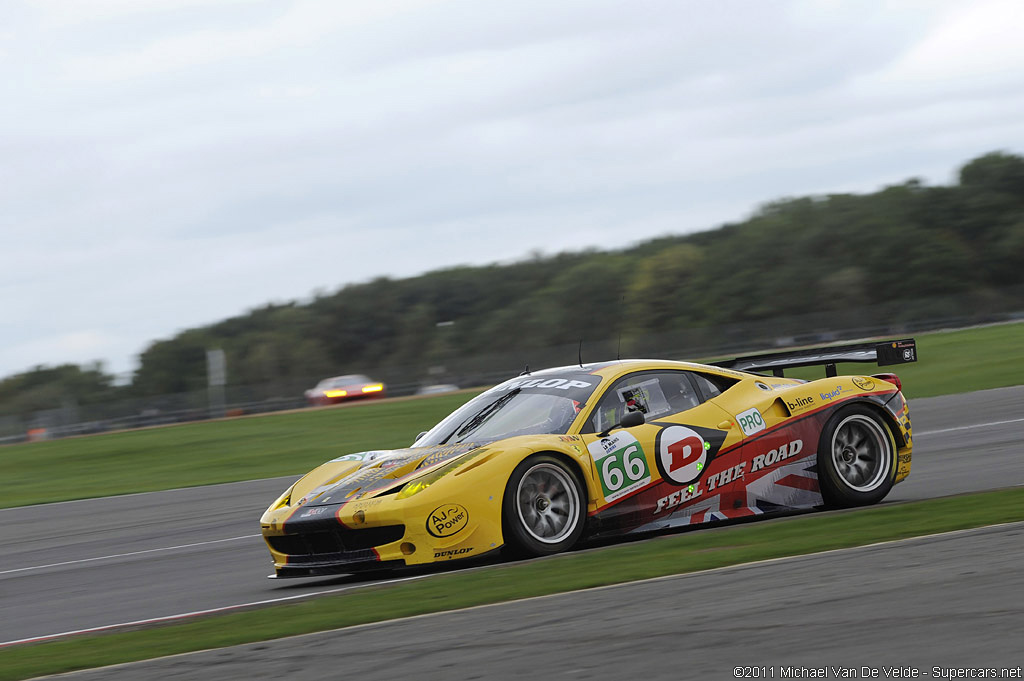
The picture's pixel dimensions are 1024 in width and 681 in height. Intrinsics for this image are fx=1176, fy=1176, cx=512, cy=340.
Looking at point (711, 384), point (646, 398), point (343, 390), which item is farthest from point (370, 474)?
point (343, 390)

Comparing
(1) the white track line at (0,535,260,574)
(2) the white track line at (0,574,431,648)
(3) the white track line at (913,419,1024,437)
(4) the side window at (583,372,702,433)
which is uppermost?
(4) the side window at (583,372,702,433)

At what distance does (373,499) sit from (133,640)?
1.84 metres

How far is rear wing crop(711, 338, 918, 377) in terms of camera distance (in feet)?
30.9

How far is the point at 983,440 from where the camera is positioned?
1321 centimetres

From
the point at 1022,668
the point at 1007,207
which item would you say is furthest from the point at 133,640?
the point at 1007,207

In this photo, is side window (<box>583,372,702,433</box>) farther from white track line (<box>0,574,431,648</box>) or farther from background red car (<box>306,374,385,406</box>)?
background red car (<box>306,374,385,406</box>)

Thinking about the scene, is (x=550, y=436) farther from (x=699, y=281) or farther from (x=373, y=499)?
(x=699, y=281)

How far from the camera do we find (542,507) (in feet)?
24.8

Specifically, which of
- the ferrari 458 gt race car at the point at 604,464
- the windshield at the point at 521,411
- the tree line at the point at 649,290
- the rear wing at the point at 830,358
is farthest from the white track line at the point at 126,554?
the tree line at the point at 649,290

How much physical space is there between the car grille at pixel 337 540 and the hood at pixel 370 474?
223 mm

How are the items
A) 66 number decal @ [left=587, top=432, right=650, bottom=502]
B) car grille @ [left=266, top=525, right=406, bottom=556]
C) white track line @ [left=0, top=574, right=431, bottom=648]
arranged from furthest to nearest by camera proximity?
66 number decal @ [left=587, top=432, right=650, bottom=502]
car grille @ [left=266, top=525, right=406, bottom=556]
white track line @ [left=0, top=574, right=431, bottom=648]

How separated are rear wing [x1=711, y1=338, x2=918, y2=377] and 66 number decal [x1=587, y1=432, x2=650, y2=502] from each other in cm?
158

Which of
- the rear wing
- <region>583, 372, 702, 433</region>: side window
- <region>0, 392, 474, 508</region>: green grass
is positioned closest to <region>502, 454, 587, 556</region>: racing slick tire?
<region>583, 372, 702, 433</region>: side window

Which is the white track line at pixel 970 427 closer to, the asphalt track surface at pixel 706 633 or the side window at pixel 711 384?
the side window at pixel 711 384
